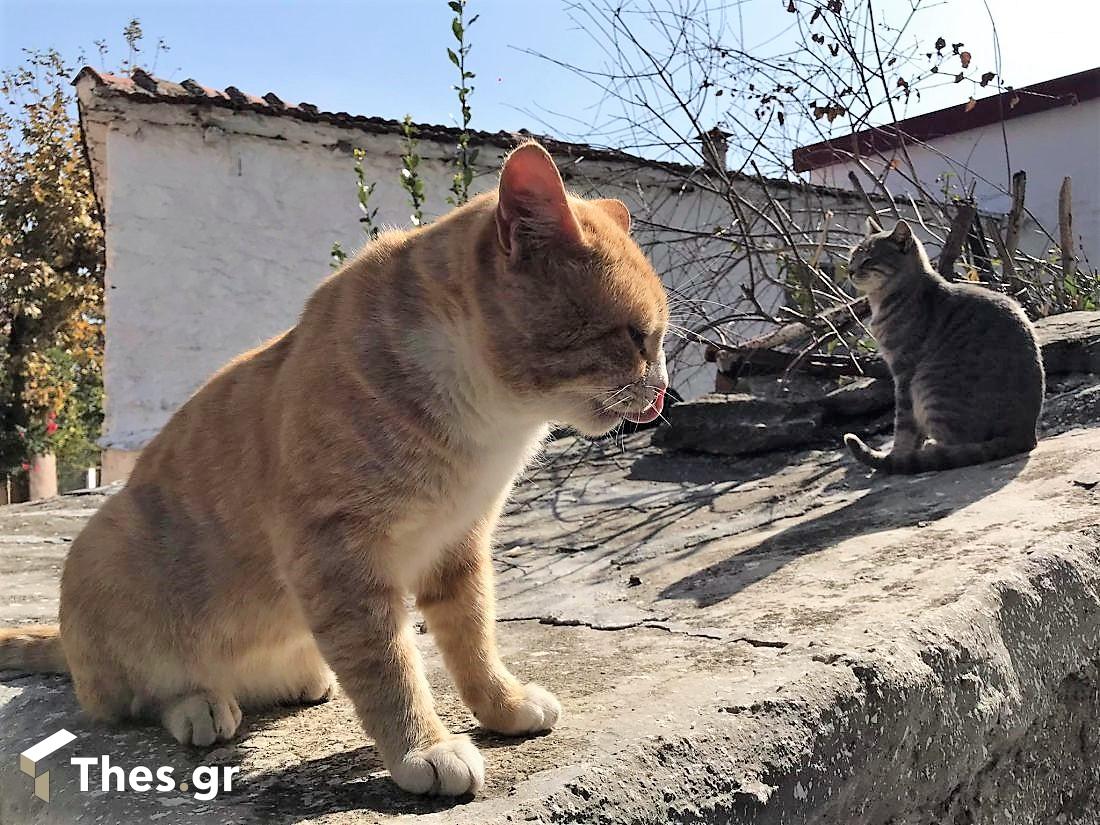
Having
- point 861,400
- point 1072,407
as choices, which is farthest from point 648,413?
point 861,400

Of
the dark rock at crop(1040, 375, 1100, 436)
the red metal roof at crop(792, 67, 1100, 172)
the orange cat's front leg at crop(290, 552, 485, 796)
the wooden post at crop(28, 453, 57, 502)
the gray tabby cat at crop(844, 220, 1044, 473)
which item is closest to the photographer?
the orange cat's front leg at crop(290, 552, 485, 796)

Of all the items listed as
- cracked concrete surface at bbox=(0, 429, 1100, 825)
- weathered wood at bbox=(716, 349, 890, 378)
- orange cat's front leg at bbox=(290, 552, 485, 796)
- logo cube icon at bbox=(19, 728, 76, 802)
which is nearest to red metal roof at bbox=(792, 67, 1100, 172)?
weathered wood at bbox=(716, 349, 890, 378)

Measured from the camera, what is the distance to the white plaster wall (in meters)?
9.55

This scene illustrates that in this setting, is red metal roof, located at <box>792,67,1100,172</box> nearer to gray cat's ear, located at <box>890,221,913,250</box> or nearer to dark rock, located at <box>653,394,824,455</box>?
gray cat's ear, located at <box>890,221,913,250</box>

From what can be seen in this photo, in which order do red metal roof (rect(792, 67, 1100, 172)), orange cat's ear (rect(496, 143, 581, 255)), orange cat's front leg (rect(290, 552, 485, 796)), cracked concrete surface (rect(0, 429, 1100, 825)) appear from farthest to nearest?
1. red metal roof (rect(792, 67, 1100, 172))
2. orange cat's ear (rect(496, 143, 581, 255))
3. orange cat's front leg (rect(290, 552, 485, 796))
4. cracked concrete surface (rect(0, 429, 1100, 825))

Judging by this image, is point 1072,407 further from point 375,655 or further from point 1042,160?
point 1042,160

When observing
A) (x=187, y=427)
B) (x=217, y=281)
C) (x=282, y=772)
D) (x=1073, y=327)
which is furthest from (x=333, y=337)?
(x=217, y=281)

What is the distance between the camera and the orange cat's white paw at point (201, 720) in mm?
1632

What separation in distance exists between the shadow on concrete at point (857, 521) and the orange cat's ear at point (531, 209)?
115 centimetres

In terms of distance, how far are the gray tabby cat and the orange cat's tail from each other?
281 centimetres

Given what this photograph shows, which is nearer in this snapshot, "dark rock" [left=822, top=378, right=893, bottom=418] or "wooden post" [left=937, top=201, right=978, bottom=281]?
"dark rock" [left=822, top=378, right=893, bottom=418]

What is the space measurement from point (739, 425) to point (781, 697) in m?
2.85

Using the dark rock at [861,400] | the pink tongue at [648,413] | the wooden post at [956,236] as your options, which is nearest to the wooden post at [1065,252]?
the wooden post at [956,236]

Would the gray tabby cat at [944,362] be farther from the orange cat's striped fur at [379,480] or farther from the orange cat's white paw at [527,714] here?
the orange cat's white paw at [527,714]
